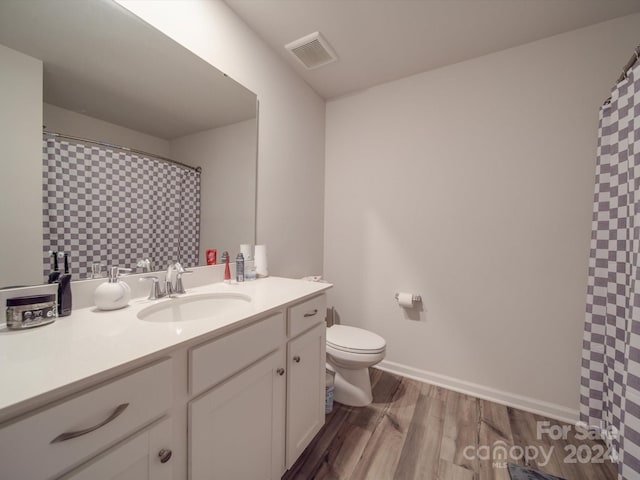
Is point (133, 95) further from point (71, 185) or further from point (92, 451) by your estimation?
point (92, 451)

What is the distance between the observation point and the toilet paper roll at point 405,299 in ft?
6.57

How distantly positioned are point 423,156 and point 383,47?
81 cm

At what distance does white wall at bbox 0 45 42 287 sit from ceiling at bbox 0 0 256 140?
4cm

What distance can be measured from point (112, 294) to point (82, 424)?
0.52m

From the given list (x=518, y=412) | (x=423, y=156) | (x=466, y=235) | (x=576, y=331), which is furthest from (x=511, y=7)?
(x=518, y=412)

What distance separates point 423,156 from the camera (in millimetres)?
2018

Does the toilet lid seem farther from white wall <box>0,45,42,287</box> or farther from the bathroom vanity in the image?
white wall <box>0,45,42,287</box>

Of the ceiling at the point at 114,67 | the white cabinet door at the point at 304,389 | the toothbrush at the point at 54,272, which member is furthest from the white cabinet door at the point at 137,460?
the ceiling at the point at 114,67

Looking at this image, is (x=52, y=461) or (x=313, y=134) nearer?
(x=52, y=461)

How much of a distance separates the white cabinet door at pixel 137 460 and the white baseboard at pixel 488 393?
1848 millimetres

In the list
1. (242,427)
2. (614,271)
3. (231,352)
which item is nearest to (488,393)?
(614,271)

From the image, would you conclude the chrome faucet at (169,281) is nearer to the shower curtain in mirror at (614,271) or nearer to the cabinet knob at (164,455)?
the cabinet knob at (164,455)

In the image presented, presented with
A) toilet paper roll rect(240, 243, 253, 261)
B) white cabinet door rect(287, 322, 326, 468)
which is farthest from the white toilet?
toilet paper roll rect(240, 243, 253, 261)

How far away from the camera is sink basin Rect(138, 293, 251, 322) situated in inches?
40.8
